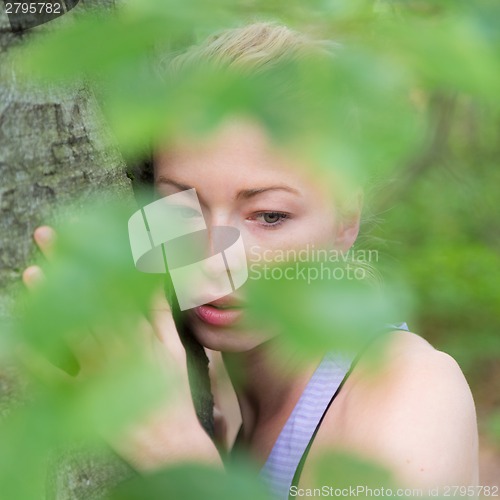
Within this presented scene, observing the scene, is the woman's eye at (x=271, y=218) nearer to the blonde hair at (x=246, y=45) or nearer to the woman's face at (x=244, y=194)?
the woman's face at (x=244, y=194)

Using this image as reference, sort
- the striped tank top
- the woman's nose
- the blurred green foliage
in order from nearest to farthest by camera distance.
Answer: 1. the blurred green foliage
2. the woman's nose
3. the striped tank top

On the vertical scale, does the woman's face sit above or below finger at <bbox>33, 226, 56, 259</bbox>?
below

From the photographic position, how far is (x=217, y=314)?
828 mm

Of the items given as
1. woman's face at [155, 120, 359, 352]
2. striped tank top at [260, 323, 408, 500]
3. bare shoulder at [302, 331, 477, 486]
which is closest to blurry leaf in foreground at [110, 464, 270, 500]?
woman's face at [155, 120, 359, 352]

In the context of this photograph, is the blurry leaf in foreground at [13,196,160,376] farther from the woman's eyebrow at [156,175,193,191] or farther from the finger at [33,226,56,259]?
the woman's eyebrow at [156,175,193,191]

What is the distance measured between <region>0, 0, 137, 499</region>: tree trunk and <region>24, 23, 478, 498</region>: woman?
0.20ft

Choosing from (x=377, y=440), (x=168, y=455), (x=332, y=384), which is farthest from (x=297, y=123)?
(x=332, y=384)

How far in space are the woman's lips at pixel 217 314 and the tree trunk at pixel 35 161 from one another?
0.64 feet

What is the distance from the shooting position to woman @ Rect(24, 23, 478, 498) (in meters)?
0.69

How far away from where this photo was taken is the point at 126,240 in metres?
0.40

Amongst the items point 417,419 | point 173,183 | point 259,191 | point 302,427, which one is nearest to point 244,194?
point 259,191

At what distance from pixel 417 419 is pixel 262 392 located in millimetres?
440

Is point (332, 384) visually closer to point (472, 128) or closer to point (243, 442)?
point (243, 442)

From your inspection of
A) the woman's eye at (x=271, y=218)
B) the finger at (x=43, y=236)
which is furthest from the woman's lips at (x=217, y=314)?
the finger at (x=43, y=236)
